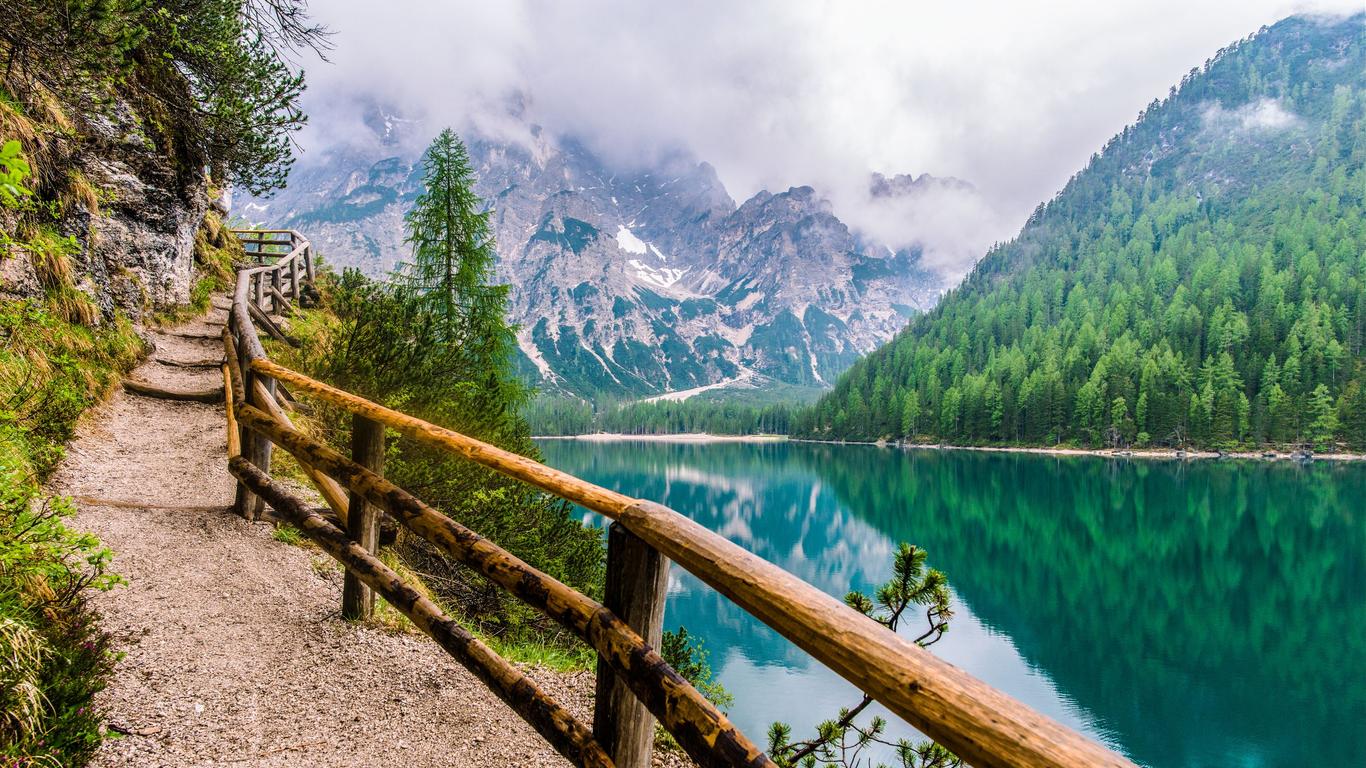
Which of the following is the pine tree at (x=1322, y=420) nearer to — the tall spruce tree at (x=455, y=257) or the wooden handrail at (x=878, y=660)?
the tall spruce tree at (x=455, y=257)

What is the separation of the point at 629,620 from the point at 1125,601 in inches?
1553

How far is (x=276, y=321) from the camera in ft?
59.0

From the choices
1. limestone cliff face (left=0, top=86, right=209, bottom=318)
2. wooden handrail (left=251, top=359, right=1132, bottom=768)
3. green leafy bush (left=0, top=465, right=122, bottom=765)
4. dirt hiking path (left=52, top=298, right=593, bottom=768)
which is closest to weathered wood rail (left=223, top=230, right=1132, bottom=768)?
wooden handrail (left=251, top=359, right=1132, bottom=768)

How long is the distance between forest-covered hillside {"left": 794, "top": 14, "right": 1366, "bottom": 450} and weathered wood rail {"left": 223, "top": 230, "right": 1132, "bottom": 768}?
12535cm

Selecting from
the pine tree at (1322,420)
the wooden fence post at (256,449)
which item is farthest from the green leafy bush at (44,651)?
the pine tree at (1322,420)

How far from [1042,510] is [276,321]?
60.0 metres

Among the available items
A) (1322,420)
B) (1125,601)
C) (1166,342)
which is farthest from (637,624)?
(1166,342)

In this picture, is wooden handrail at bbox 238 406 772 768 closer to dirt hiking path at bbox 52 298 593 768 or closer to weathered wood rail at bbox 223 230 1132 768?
weathered wood rail at bbox 223 230 1132 768

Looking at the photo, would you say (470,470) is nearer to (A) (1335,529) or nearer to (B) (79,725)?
(B) (79,725)

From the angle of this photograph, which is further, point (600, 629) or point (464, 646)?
point (464, 646)

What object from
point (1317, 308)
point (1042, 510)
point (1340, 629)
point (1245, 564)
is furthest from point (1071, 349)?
point (1340, 629)

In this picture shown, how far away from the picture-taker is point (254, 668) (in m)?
4.61

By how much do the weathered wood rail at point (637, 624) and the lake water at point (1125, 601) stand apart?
19.6m

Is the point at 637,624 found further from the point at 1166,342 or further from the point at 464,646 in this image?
the point at 1166,342
